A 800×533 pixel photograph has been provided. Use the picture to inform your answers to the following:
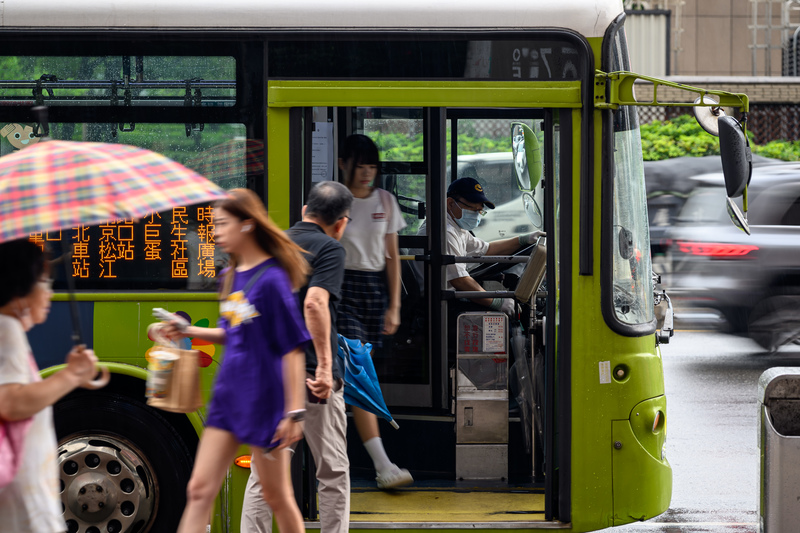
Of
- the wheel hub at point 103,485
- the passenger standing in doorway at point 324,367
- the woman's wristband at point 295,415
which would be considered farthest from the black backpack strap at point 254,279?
the wheel hub at point 103,485

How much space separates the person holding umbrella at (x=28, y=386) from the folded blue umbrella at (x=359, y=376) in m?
1.89

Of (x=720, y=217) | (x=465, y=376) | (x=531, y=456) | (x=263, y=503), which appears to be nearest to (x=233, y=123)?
(x=263, y=503)

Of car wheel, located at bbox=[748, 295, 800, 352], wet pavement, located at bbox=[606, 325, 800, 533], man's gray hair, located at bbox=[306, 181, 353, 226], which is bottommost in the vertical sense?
wet pavement, located at bbox=[606, 325, 800, 533]

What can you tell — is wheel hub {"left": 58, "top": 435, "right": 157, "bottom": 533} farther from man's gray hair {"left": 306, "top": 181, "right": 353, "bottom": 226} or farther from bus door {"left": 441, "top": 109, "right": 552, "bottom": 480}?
bus door {"left": 441, "top": 109, "right": 552, "bottom": 480}

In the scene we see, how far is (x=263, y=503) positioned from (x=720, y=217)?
8.57m

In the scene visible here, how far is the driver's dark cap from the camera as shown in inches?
244

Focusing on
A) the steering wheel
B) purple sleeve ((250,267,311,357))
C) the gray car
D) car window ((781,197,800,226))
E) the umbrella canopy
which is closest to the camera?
the umbrella canopy

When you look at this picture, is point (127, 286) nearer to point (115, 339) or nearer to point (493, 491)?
point (115, 339)

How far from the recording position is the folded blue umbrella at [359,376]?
473cm

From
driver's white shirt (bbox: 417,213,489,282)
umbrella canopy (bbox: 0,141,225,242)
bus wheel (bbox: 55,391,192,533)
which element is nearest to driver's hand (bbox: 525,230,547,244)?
driver's white shirt (bbox: 417,213,489,282)

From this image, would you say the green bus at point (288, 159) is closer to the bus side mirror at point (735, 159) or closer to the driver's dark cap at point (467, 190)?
the bus side mirror at point (735, 159)

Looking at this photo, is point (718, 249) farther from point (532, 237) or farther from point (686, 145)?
point (686, 145)

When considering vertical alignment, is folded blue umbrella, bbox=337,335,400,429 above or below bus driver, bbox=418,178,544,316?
below

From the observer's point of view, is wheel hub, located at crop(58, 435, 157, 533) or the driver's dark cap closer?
wheel hub, located at crop(58, 435, 157, 533)
